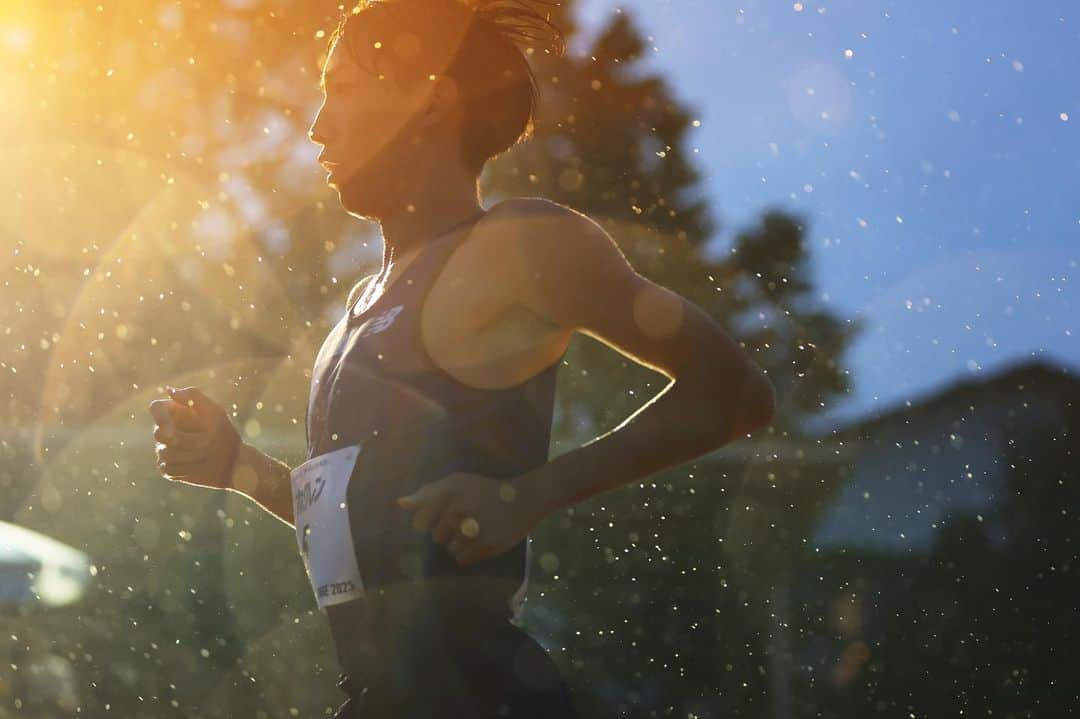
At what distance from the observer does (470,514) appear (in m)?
1.45

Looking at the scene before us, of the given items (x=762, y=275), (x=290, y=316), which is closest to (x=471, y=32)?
(x=290, y=316)

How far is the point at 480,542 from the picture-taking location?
4.80 feet

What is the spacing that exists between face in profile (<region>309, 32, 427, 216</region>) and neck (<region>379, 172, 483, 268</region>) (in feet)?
0.11

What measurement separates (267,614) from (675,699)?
2813 mm

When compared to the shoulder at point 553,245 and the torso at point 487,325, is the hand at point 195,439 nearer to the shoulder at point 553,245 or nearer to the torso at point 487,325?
the torso at point 487,325

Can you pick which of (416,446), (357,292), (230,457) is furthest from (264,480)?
(416,446)

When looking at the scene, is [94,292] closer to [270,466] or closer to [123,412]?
[123,412]

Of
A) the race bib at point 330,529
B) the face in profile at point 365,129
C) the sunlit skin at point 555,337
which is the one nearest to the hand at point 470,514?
the sunlit skin at point 555,337

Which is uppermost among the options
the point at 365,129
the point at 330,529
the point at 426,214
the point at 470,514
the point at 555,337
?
the point at 365,129

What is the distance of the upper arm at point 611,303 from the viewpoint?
154 centimetres

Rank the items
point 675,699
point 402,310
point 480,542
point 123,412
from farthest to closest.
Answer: point 123,412 → point 675,699 → point 402,310 → point 480,542

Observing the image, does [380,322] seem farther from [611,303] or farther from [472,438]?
[611,303]

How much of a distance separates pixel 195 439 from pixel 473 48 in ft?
2.49

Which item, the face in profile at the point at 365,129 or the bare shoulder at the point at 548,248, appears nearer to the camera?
the bare shoulder at the point at 548,248
